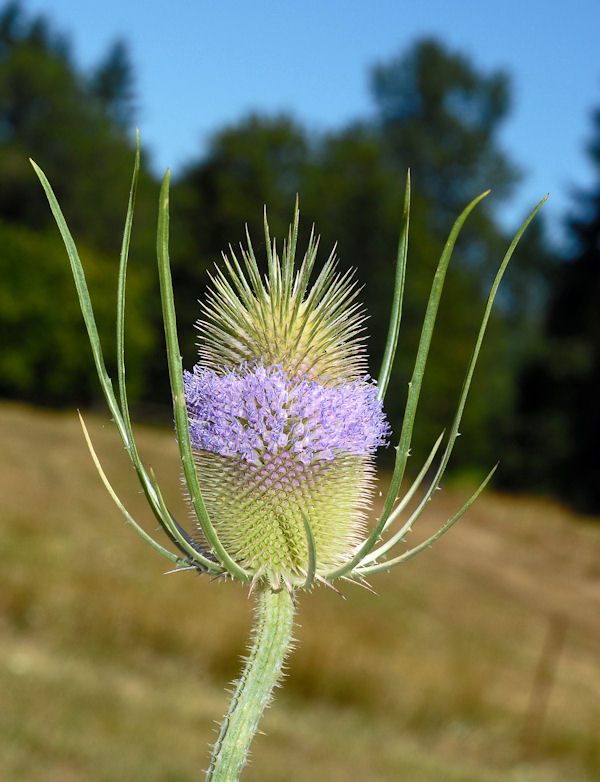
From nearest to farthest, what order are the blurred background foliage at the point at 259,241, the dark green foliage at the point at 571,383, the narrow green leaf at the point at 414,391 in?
the narrow green leaf at the point at 414,391
the dark green foliage at the point at 571,383
the blurred background foliage at the point at 259,241

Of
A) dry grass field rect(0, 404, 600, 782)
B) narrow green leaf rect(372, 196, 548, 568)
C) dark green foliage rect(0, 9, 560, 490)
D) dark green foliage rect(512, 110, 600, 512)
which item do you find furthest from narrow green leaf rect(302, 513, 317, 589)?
dark green foliage rect(512, 110, 600, 512)

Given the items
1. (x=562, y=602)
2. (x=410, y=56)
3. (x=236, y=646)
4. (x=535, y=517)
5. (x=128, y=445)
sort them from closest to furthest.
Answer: (x=128, y=445) < (x=236, y=646) < (x=562, y=602) < (x=535, y=517) < (x=410, y=56)

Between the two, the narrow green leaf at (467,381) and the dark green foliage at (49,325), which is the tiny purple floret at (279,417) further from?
the dark green foliage at (49,325)

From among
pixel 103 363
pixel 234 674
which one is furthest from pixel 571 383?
pixel 103 363

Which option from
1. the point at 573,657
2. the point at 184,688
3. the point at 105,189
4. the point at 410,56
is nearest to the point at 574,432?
the point at 573,657

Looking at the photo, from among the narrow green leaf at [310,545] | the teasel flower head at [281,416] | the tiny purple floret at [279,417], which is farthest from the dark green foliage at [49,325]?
the narrow green leaf at [310,545]

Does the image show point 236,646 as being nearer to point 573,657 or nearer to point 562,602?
point 573,657

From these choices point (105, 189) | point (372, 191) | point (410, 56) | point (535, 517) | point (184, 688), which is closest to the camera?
point (184, 688)
